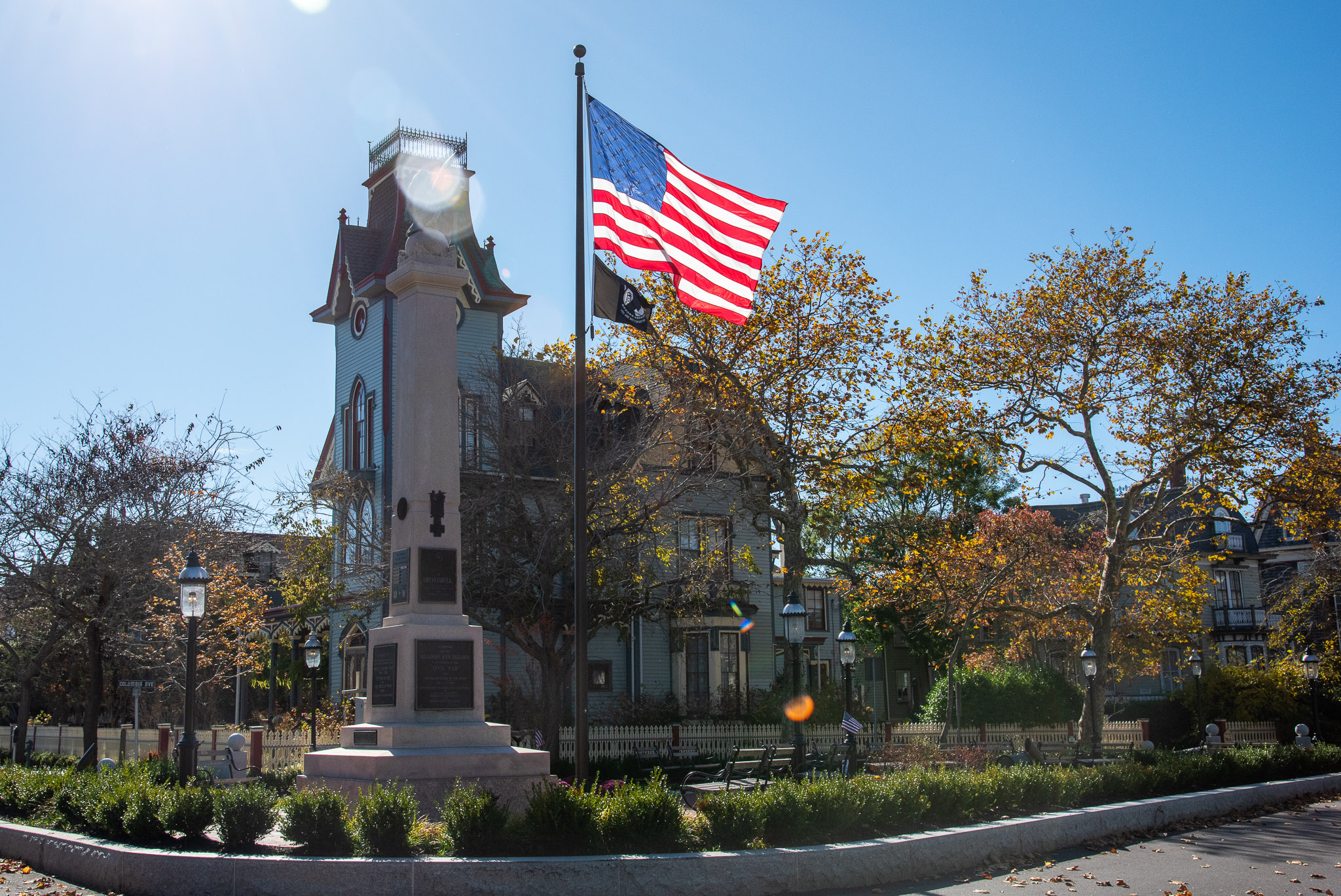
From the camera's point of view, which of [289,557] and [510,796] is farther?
[289,557]

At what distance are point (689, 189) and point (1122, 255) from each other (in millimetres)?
10931

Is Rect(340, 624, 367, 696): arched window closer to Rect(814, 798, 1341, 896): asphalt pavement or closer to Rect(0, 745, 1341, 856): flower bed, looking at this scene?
Rect(0, 745, 1341, 856): flower bed

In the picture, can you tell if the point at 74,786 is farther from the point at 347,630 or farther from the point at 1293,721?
the point at 1293,721

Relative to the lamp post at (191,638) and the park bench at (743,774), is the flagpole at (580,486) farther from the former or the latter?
the lamp post at (191,638)

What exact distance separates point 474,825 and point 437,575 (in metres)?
4.15

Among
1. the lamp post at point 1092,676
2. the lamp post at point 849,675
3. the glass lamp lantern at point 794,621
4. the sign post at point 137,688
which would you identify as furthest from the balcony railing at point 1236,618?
the sign post at point 137,688

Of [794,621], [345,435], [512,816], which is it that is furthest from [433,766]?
[345,435]

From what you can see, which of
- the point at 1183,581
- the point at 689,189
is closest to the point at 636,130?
the point at 689,189

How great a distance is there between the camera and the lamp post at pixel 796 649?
1658 cm

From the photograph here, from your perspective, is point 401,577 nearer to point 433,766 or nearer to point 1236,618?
point 433,766

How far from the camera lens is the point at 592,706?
30.6m

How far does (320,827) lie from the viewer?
9055mm

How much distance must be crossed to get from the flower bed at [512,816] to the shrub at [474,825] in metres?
0.01

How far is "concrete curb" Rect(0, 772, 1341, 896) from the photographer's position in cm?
832
